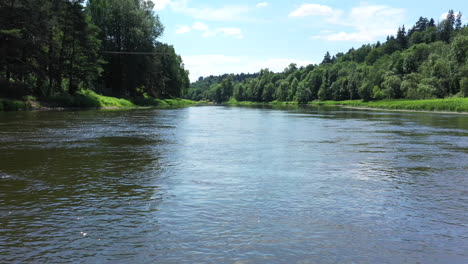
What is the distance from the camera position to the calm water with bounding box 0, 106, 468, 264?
6.89 meters

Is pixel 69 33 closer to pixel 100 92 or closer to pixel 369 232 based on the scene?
pixel 100 92

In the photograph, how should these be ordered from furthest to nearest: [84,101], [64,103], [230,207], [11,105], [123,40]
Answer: [123,40], [84,101], [64,103], [11,105], [230,207]

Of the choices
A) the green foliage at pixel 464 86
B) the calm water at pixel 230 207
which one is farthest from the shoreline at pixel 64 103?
the green foliage at pixel 464 86

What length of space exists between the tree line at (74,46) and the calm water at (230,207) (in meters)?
42.6

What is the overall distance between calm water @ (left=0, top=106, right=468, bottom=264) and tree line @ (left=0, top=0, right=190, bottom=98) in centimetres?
4261

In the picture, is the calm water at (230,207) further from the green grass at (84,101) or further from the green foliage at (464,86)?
the green foliage at (464,86)

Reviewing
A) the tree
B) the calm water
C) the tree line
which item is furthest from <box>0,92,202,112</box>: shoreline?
the calm water

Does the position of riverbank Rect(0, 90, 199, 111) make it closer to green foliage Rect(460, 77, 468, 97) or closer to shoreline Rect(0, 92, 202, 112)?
shoreline Rect(0, 92, 202, 112)

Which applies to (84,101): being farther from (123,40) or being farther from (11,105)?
(123,40)

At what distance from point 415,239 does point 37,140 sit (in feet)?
67.0

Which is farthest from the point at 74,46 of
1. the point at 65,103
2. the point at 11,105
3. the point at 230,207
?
the point at 230,207

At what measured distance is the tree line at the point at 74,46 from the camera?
52.9 metres

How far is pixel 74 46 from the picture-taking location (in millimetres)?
67875

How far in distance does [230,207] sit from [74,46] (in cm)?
6678
